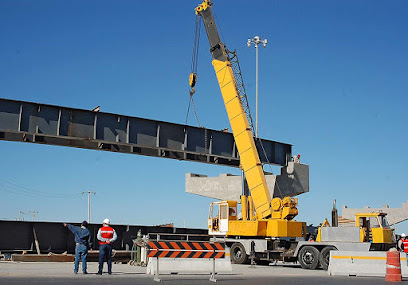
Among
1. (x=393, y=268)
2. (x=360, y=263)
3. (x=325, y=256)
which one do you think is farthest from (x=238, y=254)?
(x=393, y=268)

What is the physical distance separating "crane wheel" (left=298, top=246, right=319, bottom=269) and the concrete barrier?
11.4ft

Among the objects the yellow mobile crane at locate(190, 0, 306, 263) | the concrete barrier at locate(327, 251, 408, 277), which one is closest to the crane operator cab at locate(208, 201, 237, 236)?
the yellow mobile crane at locate(190, 0, 306, 263)

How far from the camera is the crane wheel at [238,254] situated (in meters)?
24.5

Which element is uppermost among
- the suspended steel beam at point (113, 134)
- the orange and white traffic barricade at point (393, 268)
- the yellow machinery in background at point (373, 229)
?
the suspended steel beam at point (113, 134)

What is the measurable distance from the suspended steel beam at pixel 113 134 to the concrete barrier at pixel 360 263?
11.7m

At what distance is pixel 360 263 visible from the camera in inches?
720

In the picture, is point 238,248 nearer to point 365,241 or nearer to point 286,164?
point 365,241

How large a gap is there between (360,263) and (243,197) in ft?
28.5

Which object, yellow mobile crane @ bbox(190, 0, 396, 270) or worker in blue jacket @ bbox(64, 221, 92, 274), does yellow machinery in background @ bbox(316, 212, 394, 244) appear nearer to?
yellow mobile crane @ bbox(190, 0, 396, 270)

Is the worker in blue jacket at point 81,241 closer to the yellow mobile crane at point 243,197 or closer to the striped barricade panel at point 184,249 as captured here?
the striped barricade panel at point 184,249

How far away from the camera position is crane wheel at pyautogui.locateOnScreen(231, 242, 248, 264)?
2445 cm

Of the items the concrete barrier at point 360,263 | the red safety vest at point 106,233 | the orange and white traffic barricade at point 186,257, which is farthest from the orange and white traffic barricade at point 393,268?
the red safety vest at point 106,233

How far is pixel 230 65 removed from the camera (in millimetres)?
27859

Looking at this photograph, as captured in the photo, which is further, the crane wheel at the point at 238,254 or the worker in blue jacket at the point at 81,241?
the crane wheel at the point at 238,254
